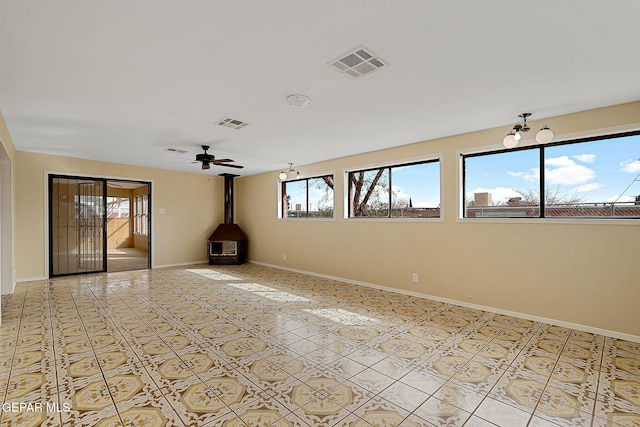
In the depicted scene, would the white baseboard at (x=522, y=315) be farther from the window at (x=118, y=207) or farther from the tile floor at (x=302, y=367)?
the window at (x=118, y=207)

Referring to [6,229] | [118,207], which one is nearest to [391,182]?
[6,229]

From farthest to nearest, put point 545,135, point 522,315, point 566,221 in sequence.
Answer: point 522,315
point 566,221
point 545,135

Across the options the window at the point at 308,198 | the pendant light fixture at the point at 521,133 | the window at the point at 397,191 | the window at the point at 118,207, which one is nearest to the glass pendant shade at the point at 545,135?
the pendant light fixture at the point at 521,133

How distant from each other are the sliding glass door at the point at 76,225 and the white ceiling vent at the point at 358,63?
6.58 m

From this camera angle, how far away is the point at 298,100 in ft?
9.94

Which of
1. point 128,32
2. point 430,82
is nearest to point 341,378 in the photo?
point 430,82

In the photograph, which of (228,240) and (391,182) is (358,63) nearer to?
(391,182)

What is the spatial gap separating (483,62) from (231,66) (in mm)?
1971

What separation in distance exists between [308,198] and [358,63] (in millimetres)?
4712

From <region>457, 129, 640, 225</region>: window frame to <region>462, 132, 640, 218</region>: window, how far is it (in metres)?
0.01

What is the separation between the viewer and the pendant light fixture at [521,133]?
3254mm

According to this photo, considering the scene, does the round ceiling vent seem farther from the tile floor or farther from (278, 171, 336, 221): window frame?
(278, 171, 336, 221): window frame

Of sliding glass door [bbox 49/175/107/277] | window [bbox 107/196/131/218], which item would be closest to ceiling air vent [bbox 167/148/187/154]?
sliding glass door [bbox 49/175/107/277]

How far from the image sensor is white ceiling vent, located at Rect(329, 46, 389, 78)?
2197 millimetres
